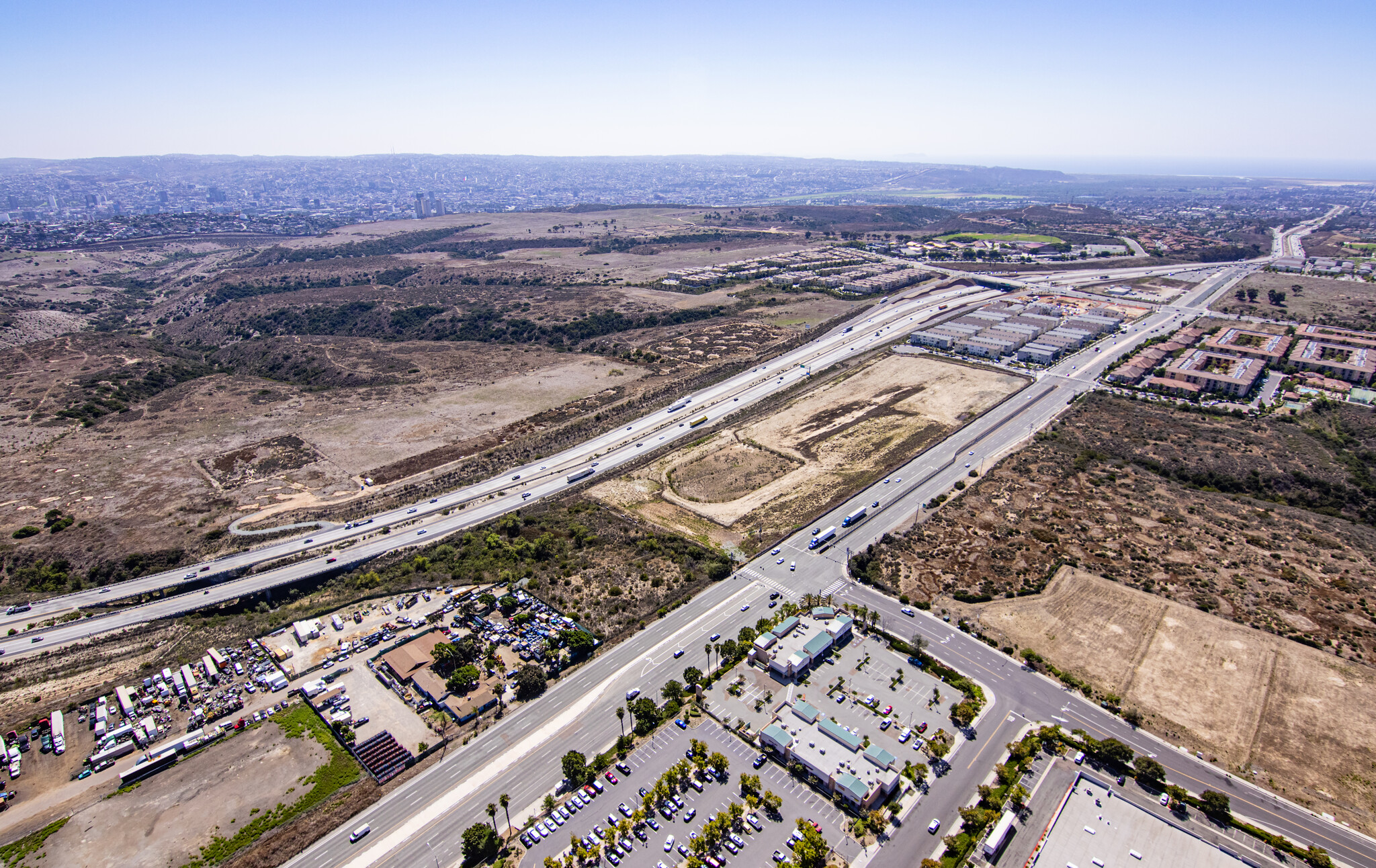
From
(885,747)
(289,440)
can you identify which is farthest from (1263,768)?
(289,440)

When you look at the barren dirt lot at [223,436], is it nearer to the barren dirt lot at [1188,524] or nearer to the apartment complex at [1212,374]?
the barren dirt lot at [1188,524]

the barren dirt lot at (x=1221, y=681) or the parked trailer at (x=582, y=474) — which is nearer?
the barren dirt lot at (x=1221, y=681)

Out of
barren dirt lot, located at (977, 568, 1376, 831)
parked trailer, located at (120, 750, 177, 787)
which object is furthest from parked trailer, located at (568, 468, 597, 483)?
barren dirt lot, located at (977, 568, 1376, 831)

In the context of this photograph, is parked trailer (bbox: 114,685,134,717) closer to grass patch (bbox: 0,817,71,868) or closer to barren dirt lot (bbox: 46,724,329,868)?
barren dirt lot (bbox: 46,724,329,868)

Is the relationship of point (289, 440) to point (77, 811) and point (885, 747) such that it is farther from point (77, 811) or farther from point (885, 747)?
point (885, 747)

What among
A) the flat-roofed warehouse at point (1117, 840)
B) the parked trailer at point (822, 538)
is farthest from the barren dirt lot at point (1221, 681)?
the parked trailer at point (822, 538)

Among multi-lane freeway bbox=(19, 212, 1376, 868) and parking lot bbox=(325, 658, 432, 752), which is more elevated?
multi-lane freeway bbox=(19, 212, 1376, 868)

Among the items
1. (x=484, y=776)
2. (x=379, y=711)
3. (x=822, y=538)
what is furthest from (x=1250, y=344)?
(x=379, y=711)
